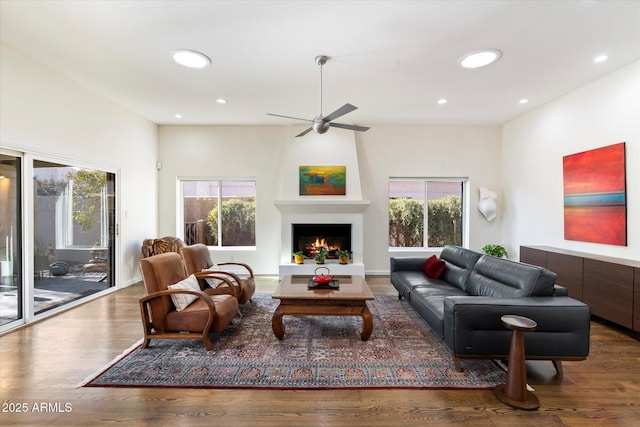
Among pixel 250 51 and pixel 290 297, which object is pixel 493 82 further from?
pixel 290 297

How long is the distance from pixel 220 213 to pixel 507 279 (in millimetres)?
5148

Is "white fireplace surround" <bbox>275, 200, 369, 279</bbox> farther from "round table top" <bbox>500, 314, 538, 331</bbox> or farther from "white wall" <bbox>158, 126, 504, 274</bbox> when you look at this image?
"round table top" <bbox>500, 314, 538, 331</bbox>

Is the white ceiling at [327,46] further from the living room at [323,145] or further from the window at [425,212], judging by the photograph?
the window at [425,212]

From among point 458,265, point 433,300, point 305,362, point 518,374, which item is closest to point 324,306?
point 305,362

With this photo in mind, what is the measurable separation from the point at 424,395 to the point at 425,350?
68cm

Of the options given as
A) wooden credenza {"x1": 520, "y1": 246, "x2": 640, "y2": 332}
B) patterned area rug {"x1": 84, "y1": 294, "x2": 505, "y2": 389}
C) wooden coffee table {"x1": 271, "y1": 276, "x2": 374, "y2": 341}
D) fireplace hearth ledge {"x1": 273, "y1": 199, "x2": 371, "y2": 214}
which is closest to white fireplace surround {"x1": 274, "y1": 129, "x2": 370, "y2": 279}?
fireplace hearth ledge {"x1": 273, "y1": 199, "x2": 371, "y2": 214}

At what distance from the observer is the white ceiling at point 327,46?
8.05ft

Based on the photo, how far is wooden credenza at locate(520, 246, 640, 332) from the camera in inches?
116

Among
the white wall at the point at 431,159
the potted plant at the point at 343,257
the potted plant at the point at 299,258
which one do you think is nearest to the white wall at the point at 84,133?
the potted plant at the point at 299,258

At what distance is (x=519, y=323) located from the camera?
2.00 metres

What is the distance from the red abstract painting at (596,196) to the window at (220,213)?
5.30 metres

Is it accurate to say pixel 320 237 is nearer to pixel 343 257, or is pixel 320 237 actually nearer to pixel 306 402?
pixel 343 257

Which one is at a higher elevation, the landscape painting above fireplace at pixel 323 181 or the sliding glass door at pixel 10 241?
the landscape painting above fireplace at pixel 323 181

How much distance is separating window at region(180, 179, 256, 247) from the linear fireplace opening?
3.27 ft
